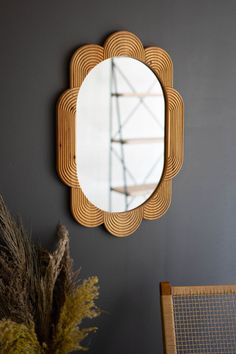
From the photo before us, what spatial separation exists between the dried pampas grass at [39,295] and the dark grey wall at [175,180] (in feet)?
0.39

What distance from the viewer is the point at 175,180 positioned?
6.78ft

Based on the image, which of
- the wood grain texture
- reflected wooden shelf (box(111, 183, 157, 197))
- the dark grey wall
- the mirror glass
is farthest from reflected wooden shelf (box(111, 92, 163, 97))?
the wood grain texture

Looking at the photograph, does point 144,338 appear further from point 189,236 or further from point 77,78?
point 77,78

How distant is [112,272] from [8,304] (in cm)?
48

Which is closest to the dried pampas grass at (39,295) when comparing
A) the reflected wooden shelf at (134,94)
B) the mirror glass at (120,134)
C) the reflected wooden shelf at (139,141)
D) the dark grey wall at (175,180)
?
the dark grey wall at (175,180)

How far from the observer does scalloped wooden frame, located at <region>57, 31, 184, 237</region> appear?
184 centimetres

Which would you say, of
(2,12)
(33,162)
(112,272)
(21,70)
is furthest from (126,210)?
(2,12)

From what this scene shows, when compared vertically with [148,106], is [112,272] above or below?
below

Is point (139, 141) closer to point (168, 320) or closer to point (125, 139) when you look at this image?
point (125, 139)

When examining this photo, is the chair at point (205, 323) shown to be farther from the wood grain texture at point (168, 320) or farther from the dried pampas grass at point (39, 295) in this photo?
the dried pampas grass at point (39, 295)

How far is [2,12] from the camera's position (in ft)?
5.77

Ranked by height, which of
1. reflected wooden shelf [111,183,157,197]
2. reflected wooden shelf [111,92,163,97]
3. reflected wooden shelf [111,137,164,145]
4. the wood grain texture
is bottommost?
the wood grain texture

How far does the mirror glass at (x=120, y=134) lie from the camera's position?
6.19 feet

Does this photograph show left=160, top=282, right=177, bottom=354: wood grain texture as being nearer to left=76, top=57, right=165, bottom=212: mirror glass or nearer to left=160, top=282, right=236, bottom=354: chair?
left=160, top=282, right=236, bottom=354: chair
